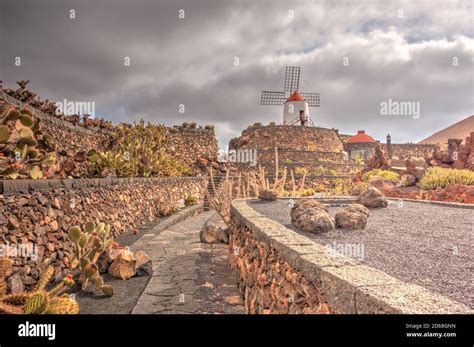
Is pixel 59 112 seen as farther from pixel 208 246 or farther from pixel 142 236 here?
pixel 208 246

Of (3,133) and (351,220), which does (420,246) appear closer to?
(351,220)

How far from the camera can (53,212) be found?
5.25 metres

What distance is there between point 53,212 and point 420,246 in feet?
17.4

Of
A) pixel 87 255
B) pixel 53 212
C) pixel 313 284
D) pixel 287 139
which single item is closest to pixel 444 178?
pixel 313 284

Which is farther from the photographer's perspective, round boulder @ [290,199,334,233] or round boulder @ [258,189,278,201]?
round boulder @ [258,189,278,201]

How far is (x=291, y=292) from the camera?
115 inches

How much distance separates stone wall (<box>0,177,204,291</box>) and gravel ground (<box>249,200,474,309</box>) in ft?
12.1

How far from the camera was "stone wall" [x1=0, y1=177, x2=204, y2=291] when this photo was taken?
421cm

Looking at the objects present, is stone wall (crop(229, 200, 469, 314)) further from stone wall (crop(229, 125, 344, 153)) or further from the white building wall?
the white building wall

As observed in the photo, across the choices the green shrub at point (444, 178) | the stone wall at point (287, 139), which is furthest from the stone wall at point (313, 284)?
the stone wall at point (287, 139)

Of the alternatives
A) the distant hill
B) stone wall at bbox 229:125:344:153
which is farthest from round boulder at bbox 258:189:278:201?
the distant hill

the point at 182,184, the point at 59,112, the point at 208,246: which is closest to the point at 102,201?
the point at 208,246
